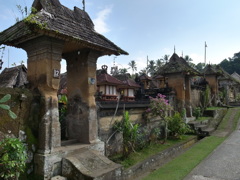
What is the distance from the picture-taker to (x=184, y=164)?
7223 mm

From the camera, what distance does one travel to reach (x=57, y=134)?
519 cm

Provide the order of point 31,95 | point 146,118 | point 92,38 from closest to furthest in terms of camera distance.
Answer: point 31,95 → point 92,38 → point 146,118

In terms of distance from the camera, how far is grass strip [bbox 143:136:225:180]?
6.25 metres

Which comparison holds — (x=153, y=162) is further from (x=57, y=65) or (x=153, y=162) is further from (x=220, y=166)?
(x=57, y=65)

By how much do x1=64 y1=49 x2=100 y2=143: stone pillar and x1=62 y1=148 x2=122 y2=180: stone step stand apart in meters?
0.84

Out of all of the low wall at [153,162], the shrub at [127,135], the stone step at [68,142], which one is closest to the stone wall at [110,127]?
the shrub at [127,135]

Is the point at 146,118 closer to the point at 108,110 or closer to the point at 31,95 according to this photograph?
the point at 108,110

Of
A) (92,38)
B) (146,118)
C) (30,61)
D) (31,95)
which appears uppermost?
(92,38)

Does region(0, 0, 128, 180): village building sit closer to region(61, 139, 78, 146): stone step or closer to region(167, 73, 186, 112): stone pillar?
region(61, 139, 78, 146): stone step

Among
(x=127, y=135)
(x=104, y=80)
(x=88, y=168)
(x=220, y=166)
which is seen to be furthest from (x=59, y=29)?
(x=104, y=80)

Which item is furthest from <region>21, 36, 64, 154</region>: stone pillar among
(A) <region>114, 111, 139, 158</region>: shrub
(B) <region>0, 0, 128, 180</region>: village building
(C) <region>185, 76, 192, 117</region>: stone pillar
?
(C) <region>185, 76, 192, 117</region>: stone pillar

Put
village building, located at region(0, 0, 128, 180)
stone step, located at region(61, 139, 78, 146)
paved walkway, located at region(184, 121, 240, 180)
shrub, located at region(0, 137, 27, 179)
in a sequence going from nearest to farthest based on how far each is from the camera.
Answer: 1. shrub, located at region(0, 137, 27, 179)
2. village building, located at region(0, 0, 128, 180)
3. paved walkway, located at region(184, 121, 240, 180)
4. stone step, located at region(61, 139, 78, 146)

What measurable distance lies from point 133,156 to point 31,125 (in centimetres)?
427

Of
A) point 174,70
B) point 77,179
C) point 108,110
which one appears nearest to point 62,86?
point 174,70
